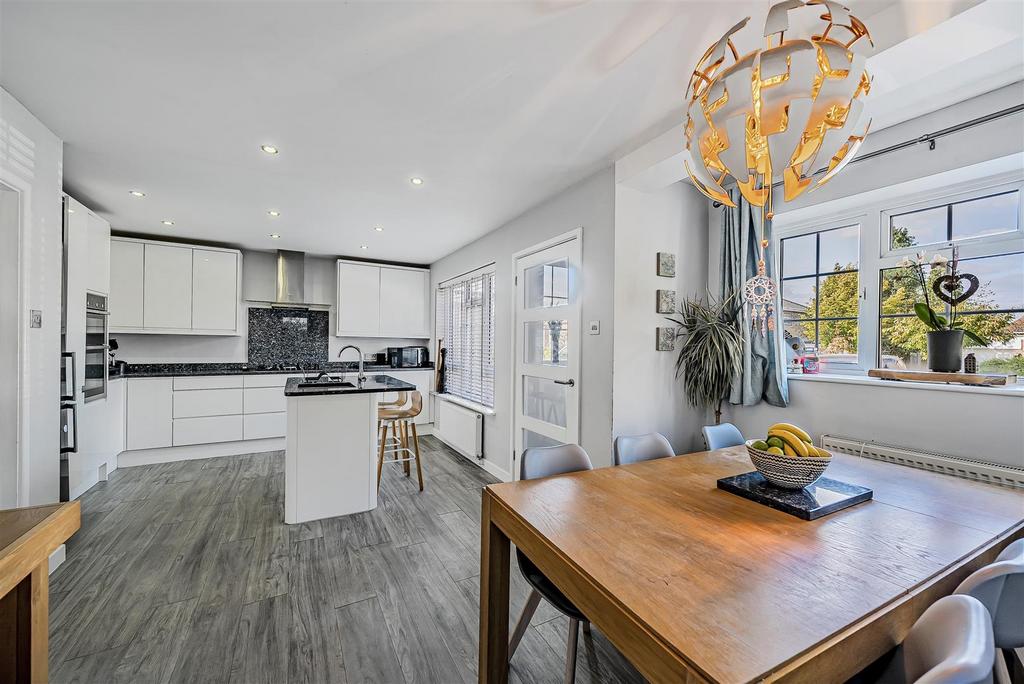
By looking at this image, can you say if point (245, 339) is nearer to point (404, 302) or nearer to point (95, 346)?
point (95, 346)

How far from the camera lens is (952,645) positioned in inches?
26.9

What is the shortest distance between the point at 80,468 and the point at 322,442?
1.98 metres

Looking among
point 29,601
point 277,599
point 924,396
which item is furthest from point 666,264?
point 29,601

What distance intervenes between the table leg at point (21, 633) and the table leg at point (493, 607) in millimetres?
1149

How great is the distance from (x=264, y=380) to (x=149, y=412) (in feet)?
3.47

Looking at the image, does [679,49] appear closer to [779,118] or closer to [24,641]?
[779,118]

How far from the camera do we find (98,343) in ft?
11.1

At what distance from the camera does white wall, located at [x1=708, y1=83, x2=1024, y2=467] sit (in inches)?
73.3

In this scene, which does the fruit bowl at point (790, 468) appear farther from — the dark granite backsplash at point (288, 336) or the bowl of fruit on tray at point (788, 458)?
the dark granite backsplash at point (288, 336)

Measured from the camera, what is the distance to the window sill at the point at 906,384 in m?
1.86

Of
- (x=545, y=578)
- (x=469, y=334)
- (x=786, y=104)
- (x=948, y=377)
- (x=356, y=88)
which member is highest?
(x=356, y=88)

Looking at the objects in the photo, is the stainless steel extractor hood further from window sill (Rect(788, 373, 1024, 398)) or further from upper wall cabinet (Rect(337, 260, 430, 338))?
window sill (Rect(788, 373, 1024, 398))

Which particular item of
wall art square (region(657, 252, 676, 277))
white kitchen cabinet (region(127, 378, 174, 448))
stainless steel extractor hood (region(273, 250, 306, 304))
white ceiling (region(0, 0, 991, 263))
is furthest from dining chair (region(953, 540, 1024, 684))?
stainless steel extractor hood (region(273, 250, 306, 304))

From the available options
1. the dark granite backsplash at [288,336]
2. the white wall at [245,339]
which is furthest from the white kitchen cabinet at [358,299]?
the dark granite backsplash at [288,336]
